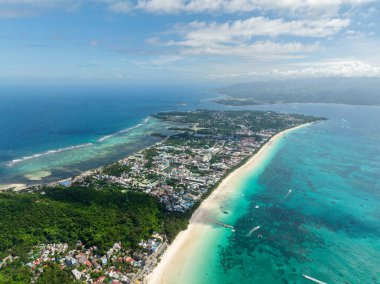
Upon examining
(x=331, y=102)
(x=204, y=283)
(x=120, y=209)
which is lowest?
(x=204, y=283)

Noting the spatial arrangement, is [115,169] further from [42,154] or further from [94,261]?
[94,261]

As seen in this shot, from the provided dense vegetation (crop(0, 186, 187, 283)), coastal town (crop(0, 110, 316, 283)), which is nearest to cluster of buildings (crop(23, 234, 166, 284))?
coastal town (crop(0, 110, 316, 283))

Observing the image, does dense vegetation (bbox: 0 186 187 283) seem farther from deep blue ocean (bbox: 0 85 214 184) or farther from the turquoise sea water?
deep blue ocean (bbox: 0 85 214 184)

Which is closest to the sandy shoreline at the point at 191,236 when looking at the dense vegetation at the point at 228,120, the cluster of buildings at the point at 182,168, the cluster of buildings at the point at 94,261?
the cluster of buildings at the point at 94,261

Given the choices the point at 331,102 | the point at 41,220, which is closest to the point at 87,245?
the point at 41,220

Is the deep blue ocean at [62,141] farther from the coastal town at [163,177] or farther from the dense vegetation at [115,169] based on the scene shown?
the coastal town at [163,177]

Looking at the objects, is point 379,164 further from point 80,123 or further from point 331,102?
point 331,102
